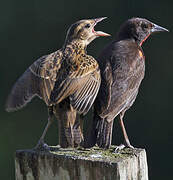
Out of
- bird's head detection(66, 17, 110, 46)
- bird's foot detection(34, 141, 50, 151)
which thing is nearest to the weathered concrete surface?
bird's foot detection(34, 141, 50, 151)

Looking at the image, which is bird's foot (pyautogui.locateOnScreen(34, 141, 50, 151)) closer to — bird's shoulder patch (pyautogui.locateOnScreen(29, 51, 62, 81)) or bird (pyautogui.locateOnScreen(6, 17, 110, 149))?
bird (pyautogui.locateOnScreen(6, 17, 110, 149))

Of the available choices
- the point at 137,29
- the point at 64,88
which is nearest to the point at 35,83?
the point at 64,88

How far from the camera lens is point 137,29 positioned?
4.80 metres

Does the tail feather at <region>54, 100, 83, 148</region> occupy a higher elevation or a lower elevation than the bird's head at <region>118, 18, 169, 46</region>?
lower

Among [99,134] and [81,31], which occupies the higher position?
[81,31]

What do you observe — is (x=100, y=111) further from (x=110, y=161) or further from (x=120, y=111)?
(x=110, y=161)

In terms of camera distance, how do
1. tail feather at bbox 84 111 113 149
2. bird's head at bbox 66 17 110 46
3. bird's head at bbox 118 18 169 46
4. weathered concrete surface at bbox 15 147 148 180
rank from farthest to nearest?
bird's head at bbox 118 18 169 46
bird's head at bbox 66 17 110 46
tail feather at bbox 84 111 113 149
weathered concrete surface at bbox 15 147 148 180

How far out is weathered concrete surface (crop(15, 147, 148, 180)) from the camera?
3.61 m

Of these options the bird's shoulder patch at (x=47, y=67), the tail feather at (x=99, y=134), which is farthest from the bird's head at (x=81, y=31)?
the tail feather at (x=99, y=134)

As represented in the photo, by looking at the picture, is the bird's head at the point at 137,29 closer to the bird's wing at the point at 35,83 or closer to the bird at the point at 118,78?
the bird at the point at 118,78

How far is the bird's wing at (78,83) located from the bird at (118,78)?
6.8 inches

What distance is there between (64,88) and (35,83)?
23cm

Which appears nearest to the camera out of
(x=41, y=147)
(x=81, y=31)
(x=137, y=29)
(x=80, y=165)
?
(x=80, y=165)

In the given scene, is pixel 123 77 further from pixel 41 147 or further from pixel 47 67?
pixel 41 147
